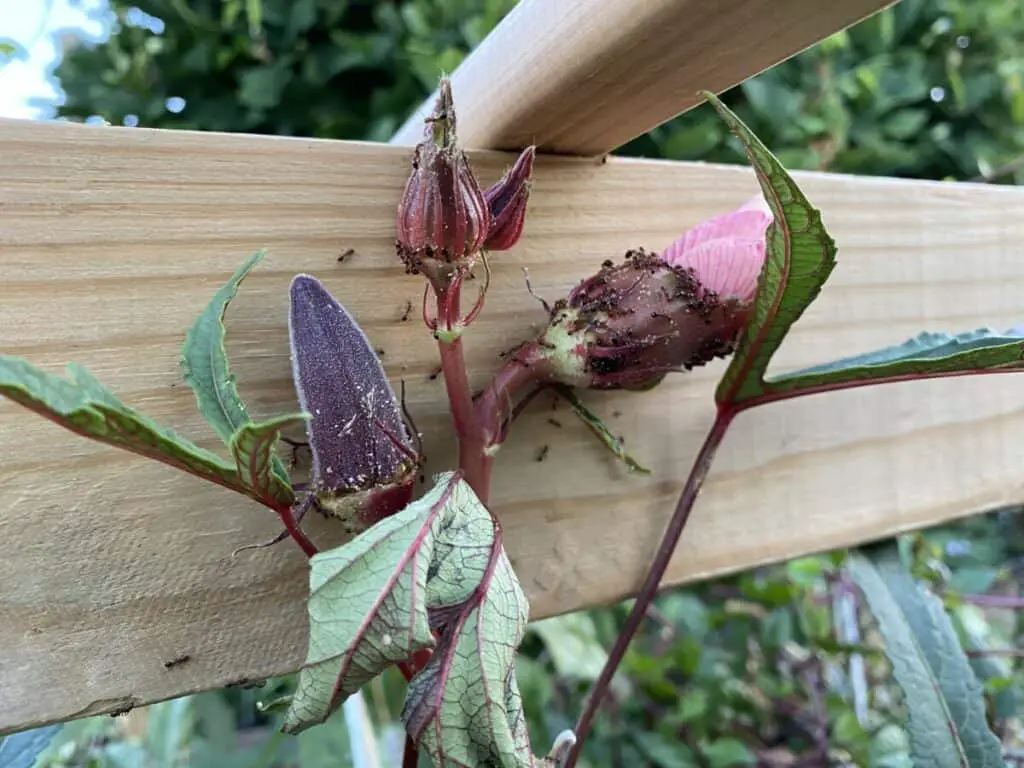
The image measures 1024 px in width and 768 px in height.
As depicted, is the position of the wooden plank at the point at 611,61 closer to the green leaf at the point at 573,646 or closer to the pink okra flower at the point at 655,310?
the pink okra flower at the point at 655,310

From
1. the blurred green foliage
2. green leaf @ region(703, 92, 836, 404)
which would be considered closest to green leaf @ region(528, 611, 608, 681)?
green leaf @ region(703, 92, 836, 404)

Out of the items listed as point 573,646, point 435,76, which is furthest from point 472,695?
point 435,76

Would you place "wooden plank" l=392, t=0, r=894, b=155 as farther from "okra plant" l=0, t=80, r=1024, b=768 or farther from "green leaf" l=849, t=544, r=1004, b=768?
"green leaf" l=849, t=544, r=1004, b=768

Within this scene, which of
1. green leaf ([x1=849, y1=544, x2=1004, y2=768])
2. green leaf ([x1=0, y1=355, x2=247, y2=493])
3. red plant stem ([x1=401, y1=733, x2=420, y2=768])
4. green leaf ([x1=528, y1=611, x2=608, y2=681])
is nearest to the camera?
green leaf ([x1=0, y1=355, x2=247, y2=493])

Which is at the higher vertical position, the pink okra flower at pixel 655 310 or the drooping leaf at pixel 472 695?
the pink okra flower at pixel 655 310

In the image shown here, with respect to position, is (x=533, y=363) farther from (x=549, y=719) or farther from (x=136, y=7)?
(x=136, y=7)

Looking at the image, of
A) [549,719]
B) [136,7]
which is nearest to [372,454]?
[549,719]

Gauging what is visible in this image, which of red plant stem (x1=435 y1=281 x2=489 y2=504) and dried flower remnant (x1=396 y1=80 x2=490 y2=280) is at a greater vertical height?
dried flower remnant (x1=396 y1=80 x2=490 y2=280)

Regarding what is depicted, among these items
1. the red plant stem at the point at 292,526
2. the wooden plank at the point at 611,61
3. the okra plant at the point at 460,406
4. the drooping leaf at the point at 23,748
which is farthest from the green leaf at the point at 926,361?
the drooping leaf at the point at 23,748
